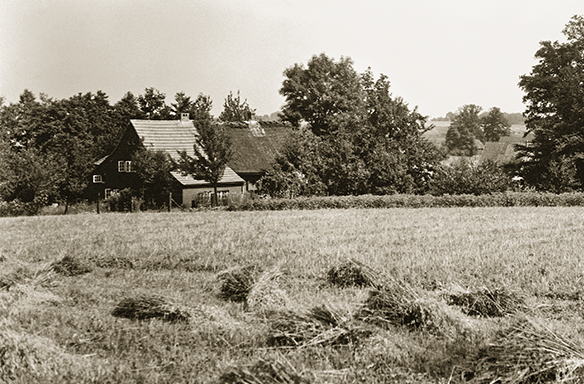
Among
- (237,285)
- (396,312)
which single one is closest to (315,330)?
(396,312)

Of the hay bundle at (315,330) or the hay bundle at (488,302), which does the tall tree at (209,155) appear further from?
the hay bundle at (315,330)

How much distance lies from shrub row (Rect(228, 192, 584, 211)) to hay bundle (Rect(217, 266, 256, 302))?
72.5 ft

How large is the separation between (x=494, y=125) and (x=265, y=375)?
480ft

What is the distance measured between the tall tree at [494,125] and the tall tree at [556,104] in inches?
3808

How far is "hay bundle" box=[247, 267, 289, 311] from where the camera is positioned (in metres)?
9.08

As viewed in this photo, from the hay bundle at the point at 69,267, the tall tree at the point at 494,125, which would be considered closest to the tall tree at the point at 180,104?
the hay bundle at the point at 69,267

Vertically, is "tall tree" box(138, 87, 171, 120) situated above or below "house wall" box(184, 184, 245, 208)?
above

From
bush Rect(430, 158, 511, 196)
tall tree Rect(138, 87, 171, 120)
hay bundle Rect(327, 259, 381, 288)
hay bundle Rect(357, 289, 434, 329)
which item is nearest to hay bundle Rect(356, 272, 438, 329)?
hay bundle Rect(357, 289, 434, 329)

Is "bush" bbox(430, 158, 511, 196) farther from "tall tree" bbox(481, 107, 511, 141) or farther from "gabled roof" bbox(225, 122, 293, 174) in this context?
"tall tree" bbox(481, 107, 511, 141)

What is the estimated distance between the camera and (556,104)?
4481cm

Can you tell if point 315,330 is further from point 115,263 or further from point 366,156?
point 366,156

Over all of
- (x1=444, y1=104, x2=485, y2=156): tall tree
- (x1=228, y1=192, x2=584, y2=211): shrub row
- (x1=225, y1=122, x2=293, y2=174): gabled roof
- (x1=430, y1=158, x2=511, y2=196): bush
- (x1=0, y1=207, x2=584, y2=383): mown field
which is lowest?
(x1=0, y1=207, x2=584, y2=383): mown field

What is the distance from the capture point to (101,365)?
6.54 m

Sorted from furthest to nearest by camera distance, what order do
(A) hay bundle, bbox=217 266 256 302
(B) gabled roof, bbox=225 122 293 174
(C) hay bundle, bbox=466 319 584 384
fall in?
(B) gabled roof, bbox=225 122 293 174
(A) hay bundle, bbox=217 266 256 302
(C) hay bundle, bbox=466 319 584 384
